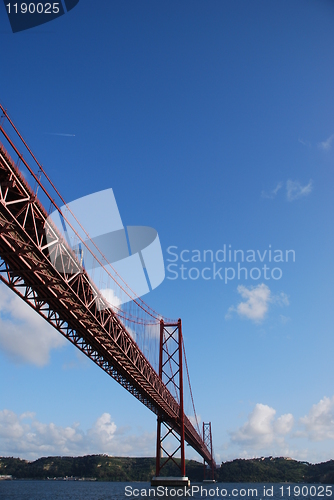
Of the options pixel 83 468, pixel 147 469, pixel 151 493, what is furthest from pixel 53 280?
pixel 83 468

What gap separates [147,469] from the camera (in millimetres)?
160500

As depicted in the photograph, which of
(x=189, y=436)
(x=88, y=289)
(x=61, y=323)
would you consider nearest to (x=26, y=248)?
(x=88, y=289)

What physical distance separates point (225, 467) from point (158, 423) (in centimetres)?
11639

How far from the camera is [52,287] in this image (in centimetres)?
1805

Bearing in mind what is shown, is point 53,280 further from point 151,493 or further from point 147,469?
point 147,469

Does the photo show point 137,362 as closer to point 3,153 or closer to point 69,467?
point 3,153

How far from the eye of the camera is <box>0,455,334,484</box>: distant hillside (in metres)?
137

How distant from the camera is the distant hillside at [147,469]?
5394 inches

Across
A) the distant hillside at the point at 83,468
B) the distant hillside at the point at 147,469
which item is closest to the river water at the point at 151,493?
the distant hillside at the point at 147,469

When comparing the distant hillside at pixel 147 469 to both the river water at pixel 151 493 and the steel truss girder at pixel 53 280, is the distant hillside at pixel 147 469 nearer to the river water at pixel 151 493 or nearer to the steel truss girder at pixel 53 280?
the river water at pixel 151 493

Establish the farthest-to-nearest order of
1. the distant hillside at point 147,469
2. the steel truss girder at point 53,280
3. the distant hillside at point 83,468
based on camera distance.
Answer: the distant hillside at point 83,468 → the distant hillside at point 147,469 → the steel truss girder at point 53,280

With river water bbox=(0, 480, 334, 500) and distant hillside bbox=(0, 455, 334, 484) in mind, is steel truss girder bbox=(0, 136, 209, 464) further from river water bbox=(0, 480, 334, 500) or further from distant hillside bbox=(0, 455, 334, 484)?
distant hillside bbox=(0, 455, 334, 484)

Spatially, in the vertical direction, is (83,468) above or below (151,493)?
below

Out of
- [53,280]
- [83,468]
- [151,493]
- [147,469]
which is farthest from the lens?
[83,468]
